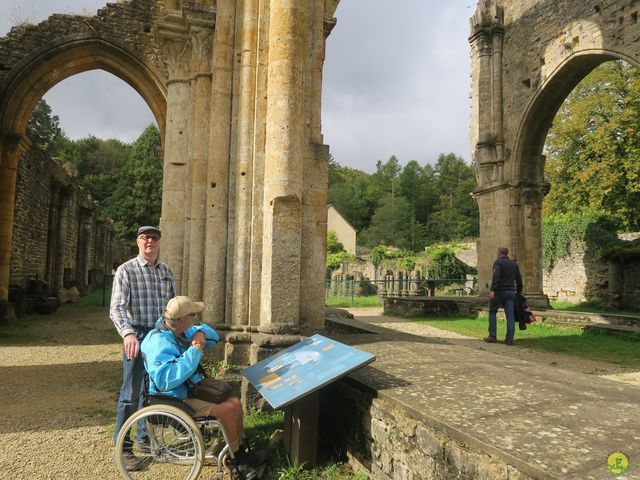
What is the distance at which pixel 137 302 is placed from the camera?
3.29m

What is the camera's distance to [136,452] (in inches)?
115

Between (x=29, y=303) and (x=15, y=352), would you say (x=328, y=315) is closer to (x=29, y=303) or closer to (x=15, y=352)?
(x=15, y=352)

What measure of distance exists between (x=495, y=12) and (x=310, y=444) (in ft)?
50.3

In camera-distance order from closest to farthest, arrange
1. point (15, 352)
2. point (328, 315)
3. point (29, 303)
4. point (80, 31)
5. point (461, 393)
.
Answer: point (461, 393) → point (328, 315) → point (15, 352) → point (80, 31) → point (29, 303)

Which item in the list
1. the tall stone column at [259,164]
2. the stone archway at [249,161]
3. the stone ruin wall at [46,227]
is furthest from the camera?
the stone ruin wall at [46,227]

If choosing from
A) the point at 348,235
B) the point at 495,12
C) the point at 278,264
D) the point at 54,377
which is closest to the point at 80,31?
the point at 54,377

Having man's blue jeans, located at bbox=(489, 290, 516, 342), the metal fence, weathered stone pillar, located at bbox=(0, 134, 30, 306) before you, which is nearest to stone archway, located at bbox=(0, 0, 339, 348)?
man's blue jeans, located at bbox=(489, 290, 516, 342)

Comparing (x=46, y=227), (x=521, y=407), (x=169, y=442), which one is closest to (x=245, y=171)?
(x=169, y=442)

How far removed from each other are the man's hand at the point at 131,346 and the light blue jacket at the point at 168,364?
0.23 metres

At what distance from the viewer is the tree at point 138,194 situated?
39844 mm

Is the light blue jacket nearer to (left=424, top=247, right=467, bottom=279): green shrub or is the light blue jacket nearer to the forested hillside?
(left=424, top=247, right=467, bottom=279): green shrub

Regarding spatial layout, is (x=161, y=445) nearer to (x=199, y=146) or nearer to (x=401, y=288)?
(x=199, y=146)

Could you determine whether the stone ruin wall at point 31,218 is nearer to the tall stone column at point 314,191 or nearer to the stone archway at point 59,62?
the stone archway at point 59,62

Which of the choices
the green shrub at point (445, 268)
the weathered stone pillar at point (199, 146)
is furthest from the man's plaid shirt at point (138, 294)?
the green shrub at point (445, 268)
